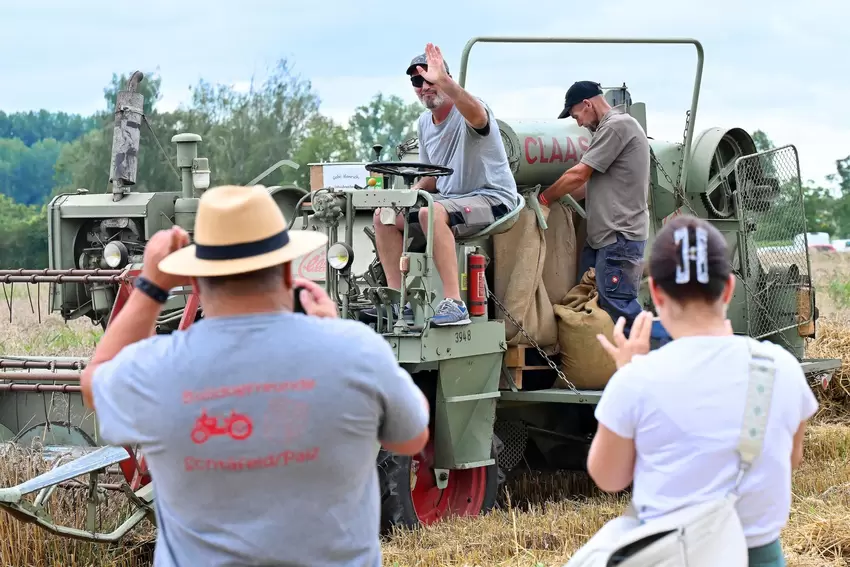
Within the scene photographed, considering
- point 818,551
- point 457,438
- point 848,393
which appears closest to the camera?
point 818,551

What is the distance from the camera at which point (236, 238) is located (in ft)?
9.30

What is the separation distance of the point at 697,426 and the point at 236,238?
1126 millimetres

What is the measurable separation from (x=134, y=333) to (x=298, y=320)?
466 mm

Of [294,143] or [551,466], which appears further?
[294,143]

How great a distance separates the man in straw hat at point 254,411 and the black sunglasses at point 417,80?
14.6 ft

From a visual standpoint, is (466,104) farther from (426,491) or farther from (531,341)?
(426,491)

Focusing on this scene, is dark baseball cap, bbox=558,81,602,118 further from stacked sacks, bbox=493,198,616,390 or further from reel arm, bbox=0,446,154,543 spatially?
reel arm, bbox=0,446,154,543

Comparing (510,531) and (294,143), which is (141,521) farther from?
(294,143)

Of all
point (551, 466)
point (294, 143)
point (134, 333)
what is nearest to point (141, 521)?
point (551, 466)

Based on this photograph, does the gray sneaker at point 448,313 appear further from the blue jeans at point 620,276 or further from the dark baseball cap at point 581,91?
the dark baseball cap at point 581,91

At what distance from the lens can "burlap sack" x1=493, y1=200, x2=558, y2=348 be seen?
26.3 feet

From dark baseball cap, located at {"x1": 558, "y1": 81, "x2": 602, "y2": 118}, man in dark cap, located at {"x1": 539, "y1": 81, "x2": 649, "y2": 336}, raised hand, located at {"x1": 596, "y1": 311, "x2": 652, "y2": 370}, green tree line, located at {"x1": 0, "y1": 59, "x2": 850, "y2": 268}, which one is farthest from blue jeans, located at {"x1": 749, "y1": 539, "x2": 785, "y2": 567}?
green tree line, located at {"x1": 0, "y1": 59, "x2": 850, "y2": 268}

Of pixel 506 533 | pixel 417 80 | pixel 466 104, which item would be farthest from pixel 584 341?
pixel 417 80

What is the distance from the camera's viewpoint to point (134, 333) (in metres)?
3.02
